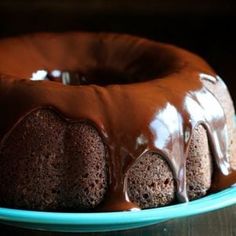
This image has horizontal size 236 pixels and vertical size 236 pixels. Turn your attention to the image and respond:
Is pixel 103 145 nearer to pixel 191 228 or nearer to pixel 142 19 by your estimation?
pixel 191 228

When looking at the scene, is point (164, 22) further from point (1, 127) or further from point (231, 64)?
point (1, 127)

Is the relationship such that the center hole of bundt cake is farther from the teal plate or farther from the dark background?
the dark background

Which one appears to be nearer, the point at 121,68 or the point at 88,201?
the point at 88,201

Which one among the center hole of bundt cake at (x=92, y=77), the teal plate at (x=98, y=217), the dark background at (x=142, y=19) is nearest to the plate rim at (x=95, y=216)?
the teal plate at (x=98, y=217)

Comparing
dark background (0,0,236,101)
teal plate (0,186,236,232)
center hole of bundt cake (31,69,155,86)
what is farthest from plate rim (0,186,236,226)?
dark background (0,0,236,101)

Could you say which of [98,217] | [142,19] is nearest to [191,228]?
[98,217]

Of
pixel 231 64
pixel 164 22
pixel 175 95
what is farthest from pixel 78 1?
pixel 175 95
